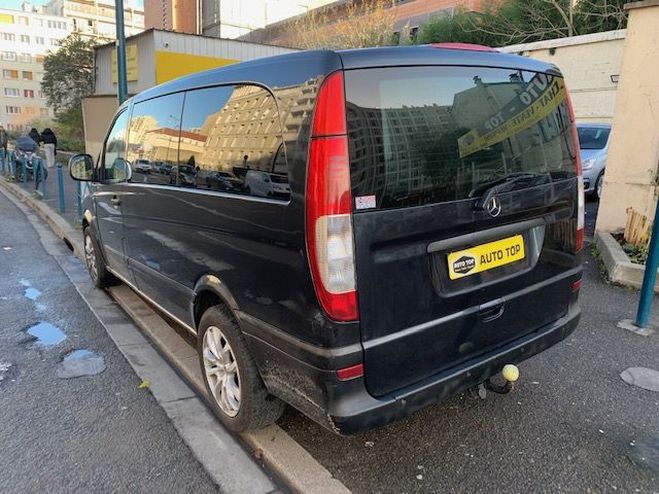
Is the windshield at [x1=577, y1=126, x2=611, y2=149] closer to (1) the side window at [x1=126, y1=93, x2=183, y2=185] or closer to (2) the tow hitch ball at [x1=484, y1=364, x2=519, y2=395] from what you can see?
(2) the tow hitch ball at [x1=484, y1=364, x2=519, y2=395]

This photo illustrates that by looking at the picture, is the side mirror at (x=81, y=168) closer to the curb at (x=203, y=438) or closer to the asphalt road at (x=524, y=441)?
the curb at (x=203, y=438)

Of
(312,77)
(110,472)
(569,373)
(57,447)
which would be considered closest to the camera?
(312,77)

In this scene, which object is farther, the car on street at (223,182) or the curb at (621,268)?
the curb at (621,268)

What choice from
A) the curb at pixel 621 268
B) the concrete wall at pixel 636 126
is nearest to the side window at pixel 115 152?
the curb at pixel 621 268

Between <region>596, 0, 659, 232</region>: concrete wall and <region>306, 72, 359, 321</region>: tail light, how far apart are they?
17.1ft

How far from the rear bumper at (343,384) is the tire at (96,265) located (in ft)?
10.8

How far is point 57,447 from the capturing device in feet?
9.12

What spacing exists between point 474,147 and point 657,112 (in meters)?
4.61

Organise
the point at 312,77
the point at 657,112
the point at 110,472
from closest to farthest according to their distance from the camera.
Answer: the point at 312,77 → the point at 110,472 → the point at 657,112

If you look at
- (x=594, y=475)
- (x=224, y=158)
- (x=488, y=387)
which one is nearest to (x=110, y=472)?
(x=224, y=158)

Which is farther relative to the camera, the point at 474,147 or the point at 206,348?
the point at 206,348

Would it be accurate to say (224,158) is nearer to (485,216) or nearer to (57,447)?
(485,216)

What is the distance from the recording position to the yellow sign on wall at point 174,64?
12.4 metres

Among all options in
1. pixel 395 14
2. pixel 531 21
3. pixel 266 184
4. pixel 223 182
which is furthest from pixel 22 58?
pixel 266 184
